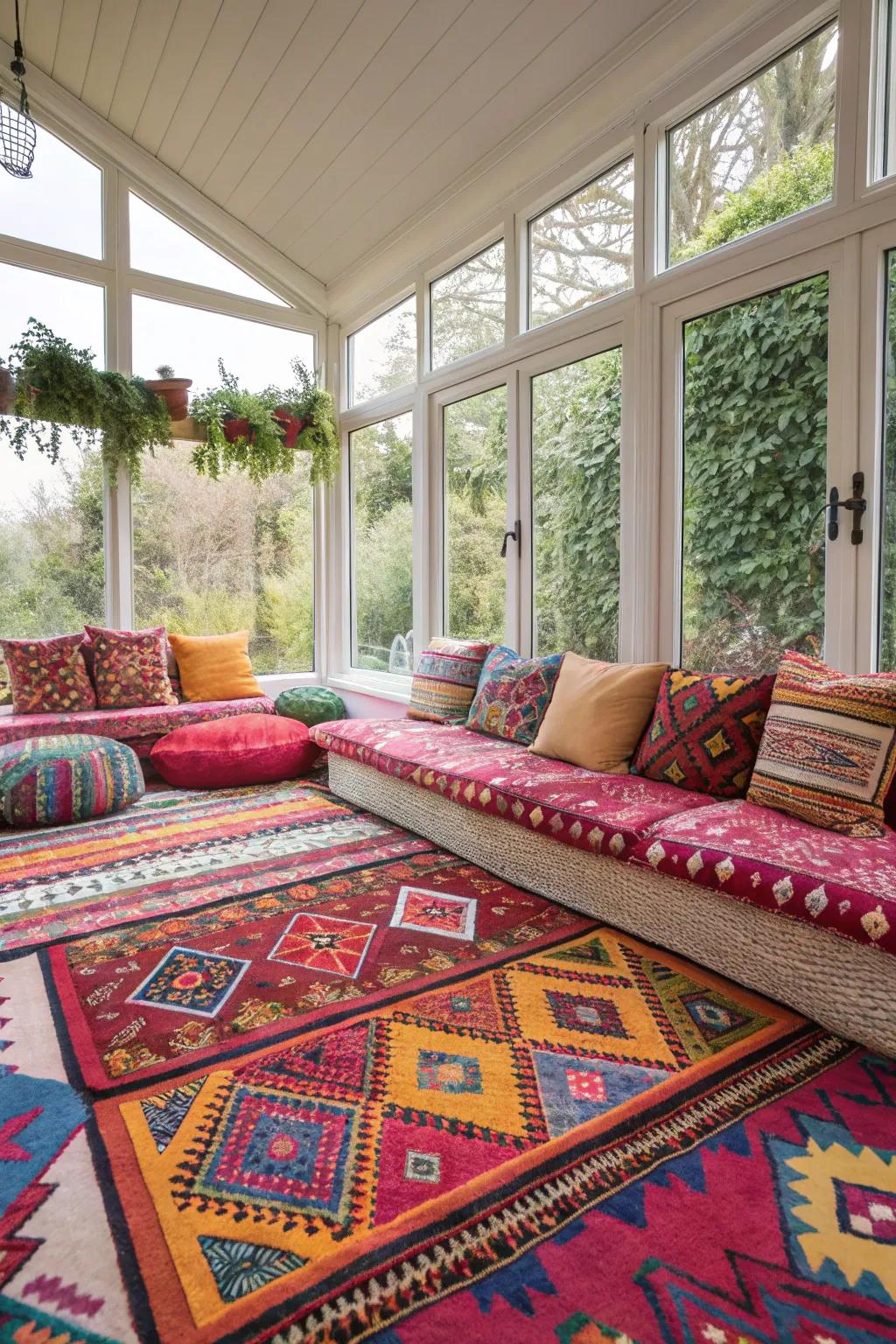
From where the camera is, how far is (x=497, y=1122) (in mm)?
1521

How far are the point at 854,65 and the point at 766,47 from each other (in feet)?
1.45

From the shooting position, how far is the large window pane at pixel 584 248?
3.38 meters

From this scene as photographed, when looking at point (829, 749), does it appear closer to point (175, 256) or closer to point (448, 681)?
point (448, 681)

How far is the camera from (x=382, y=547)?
525 centimetres

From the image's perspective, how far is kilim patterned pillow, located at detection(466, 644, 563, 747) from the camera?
3387 millimetres

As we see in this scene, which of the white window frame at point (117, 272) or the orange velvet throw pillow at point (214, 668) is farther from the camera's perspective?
the orange velvet throw pillow at point (214, 668)

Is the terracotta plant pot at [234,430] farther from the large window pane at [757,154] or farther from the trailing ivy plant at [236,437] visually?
the large window pane at [757,154]

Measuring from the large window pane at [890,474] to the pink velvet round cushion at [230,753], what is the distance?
298 cm

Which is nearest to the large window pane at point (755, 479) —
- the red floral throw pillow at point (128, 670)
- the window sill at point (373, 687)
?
the window sill at point (373, 687)

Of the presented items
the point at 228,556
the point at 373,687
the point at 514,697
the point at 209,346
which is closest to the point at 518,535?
the point at 514,697

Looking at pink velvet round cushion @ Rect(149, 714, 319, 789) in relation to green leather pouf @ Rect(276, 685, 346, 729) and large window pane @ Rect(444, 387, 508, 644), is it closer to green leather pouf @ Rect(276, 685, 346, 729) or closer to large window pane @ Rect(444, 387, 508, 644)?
green leather pouf @ Rect(276, 685, 346, 729)

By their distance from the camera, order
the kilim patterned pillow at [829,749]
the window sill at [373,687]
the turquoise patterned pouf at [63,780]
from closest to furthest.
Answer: the kilim patterned pillow at [829,749] → the turquoise patterned pouf at [63,780] → the window sill at [373,687]

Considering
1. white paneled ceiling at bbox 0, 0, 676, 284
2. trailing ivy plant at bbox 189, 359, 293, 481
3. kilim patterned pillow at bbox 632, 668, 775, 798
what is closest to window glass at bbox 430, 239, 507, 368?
white paneled ceiling at bbox 0, 0, 676, 284

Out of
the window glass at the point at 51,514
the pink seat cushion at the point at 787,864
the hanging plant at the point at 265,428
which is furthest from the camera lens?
the hanging plant at the point at 265,428
